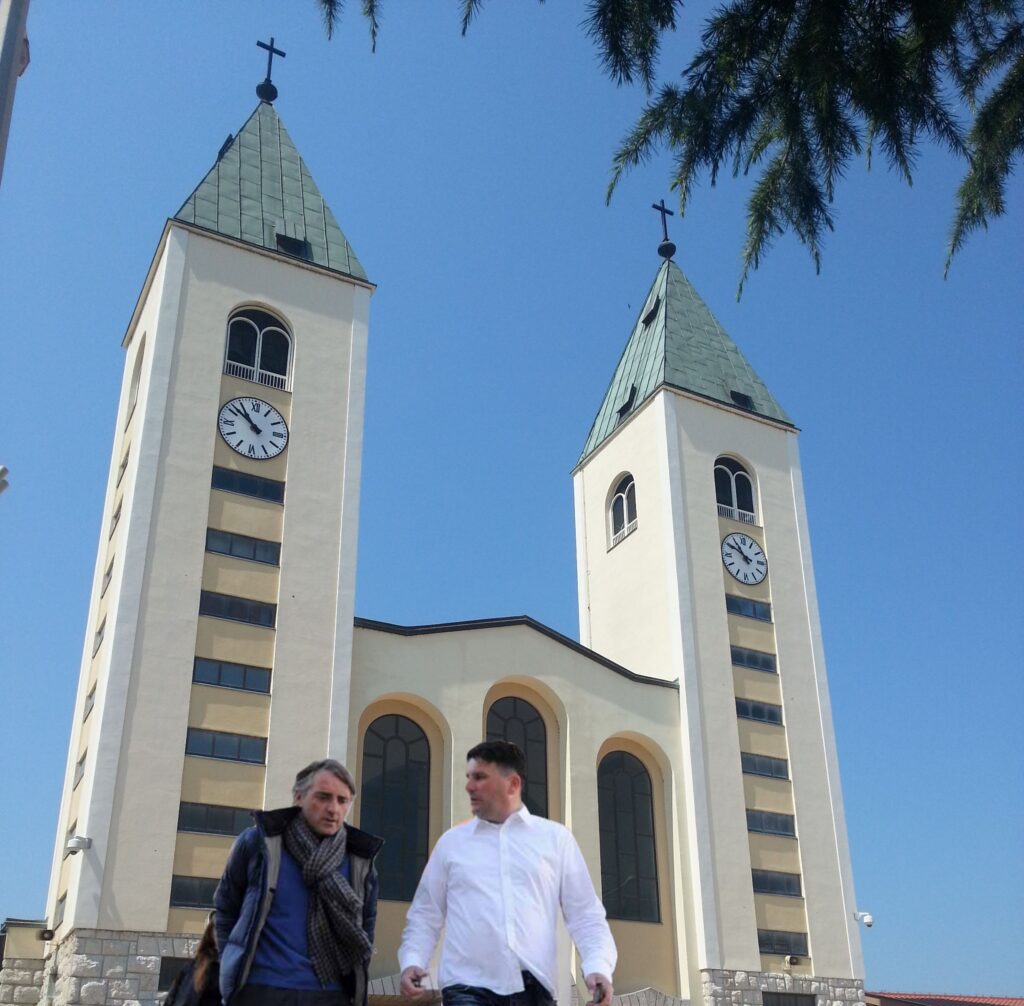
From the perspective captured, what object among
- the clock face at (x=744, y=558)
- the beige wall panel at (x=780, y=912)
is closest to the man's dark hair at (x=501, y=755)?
the beige wall panel at (x=780, y=912)

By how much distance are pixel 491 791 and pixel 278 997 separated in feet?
4.78

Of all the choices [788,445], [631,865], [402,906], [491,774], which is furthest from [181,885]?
[788,445]

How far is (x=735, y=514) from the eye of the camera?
29.3 metres

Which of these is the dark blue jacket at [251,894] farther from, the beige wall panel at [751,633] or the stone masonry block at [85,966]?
the beige wall panel at [751,633]

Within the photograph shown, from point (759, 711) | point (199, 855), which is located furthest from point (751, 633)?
point (199, 855)

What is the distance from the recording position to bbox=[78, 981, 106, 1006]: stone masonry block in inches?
709

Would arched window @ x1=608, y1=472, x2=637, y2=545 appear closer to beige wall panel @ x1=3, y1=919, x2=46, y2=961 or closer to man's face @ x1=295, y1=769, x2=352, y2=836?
beige wall panel @ x1=3, y1=919, x2=46, y2=961

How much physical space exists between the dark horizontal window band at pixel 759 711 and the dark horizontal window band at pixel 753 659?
0.84 m

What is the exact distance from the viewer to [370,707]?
23.2m

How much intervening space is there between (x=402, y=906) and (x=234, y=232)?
1447 cm

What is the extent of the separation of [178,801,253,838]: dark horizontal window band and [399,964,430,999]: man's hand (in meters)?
15.3

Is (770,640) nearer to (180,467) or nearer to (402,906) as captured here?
(402,906)

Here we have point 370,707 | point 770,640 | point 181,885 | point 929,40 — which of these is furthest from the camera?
point 770,640

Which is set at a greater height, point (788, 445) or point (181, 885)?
point (788, 445)
